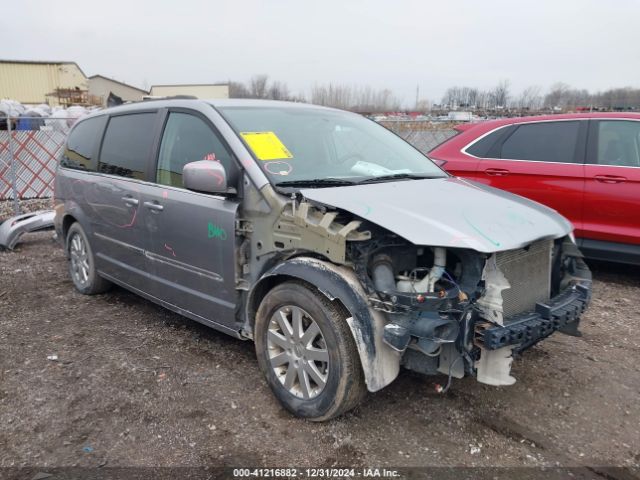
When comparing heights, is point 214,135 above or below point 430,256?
above

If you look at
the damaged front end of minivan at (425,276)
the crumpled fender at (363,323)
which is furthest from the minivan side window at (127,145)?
the crumpled fender at (363,323)

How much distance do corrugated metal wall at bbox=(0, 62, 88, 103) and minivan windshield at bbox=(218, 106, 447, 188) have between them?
152ft

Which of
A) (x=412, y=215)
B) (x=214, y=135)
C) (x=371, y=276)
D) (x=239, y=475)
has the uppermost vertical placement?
(x=214, y=135)

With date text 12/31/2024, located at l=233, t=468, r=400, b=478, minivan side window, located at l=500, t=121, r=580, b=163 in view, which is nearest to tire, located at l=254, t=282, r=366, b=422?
date text 12/31/2024, located at l=233, t=468, r=400, b=478

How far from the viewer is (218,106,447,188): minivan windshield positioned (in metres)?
3.14

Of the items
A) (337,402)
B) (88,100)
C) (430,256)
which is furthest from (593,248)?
(88,100)

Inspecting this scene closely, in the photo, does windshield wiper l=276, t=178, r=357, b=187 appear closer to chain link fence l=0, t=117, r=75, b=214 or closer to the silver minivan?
the silver minivan

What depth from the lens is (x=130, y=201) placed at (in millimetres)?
3900

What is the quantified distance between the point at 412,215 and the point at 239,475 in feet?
4.96

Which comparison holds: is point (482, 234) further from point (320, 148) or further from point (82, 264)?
point (82, 264)

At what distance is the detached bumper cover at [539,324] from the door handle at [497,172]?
8.64ft

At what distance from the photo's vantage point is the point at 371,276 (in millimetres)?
2611

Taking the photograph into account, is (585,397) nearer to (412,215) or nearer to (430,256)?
(430,256)

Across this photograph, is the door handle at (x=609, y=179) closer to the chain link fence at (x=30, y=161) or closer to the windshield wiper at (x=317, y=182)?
the windshield wiper at (x=317, y=182)
